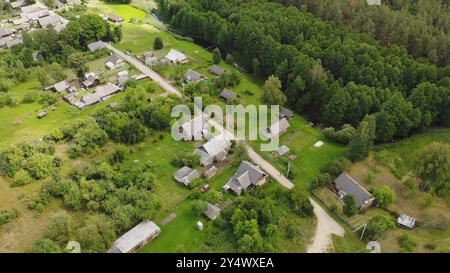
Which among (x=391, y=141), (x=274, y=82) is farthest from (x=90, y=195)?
(x=391, y=141)

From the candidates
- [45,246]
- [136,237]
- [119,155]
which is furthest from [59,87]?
[136,237]

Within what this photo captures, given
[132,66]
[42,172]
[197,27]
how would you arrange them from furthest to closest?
[197,27] → [132,66] → [42,172]

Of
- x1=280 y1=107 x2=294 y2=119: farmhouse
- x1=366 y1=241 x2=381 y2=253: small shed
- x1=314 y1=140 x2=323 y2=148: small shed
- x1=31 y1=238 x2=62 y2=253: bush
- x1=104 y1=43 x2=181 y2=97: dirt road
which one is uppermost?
x1=104 y1=43 x2=181 y2=97: dirt road

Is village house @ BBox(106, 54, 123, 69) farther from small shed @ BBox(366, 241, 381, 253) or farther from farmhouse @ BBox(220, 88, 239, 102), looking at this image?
small shed @ BBox(366, 241, 381, 253)

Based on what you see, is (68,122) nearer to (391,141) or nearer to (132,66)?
(132,66)

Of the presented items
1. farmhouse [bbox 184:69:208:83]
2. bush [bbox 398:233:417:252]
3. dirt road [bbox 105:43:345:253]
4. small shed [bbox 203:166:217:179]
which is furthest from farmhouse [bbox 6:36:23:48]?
bush [bbox 398:233:417:252]

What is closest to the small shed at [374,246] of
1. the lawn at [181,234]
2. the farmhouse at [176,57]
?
the lawn at [181,234]
